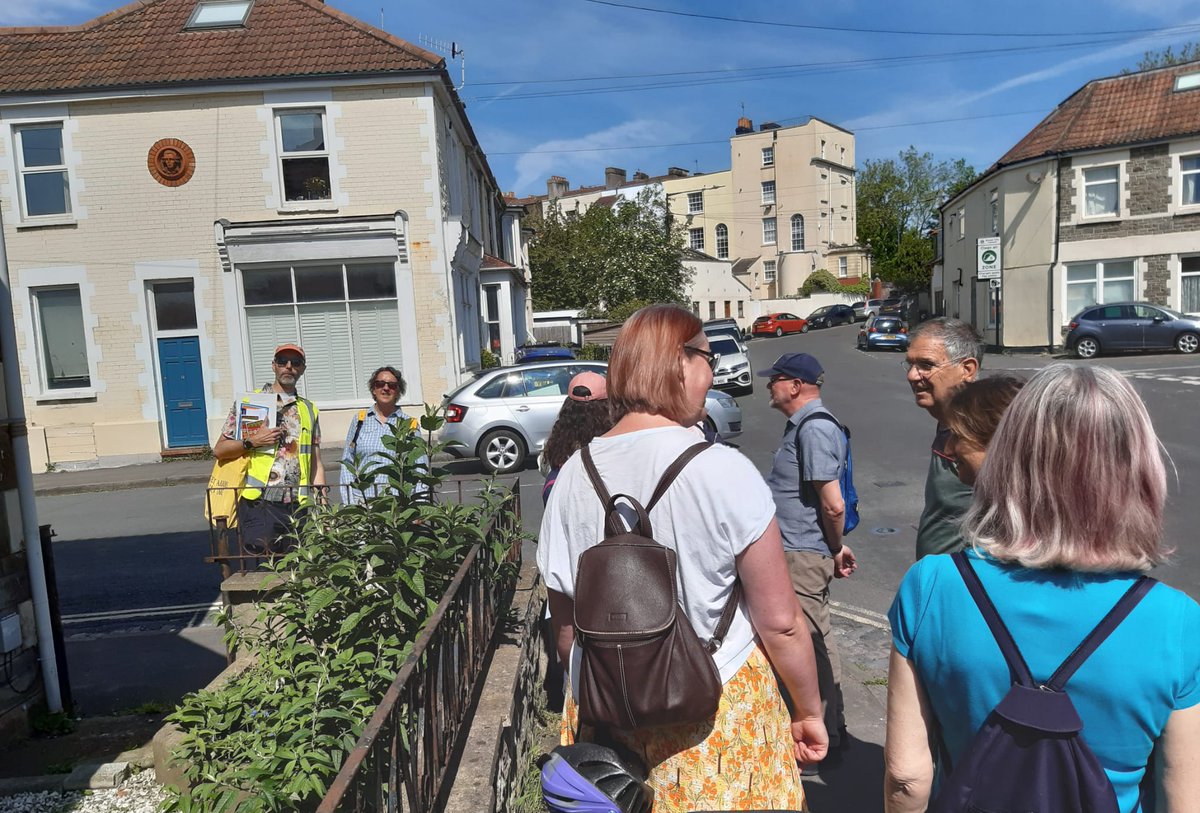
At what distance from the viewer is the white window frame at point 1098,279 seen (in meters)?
25.9

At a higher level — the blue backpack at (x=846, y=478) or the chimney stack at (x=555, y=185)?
the chimney stack at (x=555, y=185)

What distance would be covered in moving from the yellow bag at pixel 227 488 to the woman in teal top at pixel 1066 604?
399cm

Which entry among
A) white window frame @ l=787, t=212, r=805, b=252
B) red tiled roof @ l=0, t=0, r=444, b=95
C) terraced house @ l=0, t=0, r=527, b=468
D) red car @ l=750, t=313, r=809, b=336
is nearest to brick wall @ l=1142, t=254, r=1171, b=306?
terraced house @ l=0, t=0, r=527, b=468

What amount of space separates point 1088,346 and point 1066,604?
2598cm

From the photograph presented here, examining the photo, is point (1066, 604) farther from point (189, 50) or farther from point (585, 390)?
point (189, 50)

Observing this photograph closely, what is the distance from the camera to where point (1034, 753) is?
1498mm

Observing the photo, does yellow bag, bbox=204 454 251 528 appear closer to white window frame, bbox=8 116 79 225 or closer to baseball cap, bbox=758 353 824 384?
baseball cap, bbox=758 353 824 384

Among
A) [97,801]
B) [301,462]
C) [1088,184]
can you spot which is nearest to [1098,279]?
[1088,184]

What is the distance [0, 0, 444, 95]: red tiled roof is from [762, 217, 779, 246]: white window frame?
47.3 metres

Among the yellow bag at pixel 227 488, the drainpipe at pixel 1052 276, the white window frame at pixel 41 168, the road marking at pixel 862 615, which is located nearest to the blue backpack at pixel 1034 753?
the yellow bag at pixel 227 488

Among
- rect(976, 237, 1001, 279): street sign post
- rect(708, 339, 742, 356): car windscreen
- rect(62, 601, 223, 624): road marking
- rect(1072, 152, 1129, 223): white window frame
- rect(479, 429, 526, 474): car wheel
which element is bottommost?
rect(62, 601, 223, 624): road marking

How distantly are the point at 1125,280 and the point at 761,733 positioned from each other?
95.3 feet

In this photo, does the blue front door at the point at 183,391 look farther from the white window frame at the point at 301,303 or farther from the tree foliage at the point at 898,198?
the tree foliage at the point at 898,198

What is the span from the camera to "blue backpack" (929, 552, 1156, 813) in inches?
58.2
